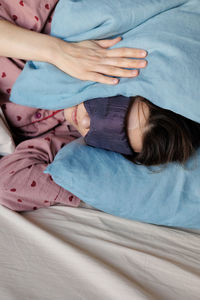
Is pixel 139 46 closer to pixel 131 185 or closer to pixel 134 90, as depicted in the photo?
pixel 134 90

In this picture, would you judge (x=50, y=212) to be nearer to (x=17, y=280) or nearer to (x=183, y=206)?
(x=17, y=280)

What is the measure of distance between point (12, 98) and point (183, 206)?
58 cm

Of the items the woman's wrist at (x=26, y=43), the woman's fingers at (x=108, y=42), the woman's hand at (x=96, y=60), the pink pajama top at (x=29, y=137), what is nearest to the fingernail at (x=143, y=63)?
the woman's hand at (x=96, y=60)

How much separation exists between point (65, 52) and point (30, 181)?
0.37 meters

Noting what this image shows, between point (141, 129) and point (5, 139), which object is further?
point (5, 139)

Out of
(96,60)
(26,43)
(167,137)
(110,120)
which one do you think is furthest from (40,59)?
(167,137)

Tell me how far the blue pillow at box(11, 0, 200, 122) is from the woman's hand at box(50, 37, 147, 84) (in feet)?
0.06

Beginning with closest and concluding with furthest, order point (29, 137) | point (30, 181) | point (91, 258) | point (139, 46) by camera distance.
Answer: point (91, 258)
point (139, 46)
point (30, 181)
point (29, 137)

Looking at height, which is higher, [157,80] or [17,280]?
[157,80]

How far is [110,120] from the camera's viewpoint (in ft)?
2.49

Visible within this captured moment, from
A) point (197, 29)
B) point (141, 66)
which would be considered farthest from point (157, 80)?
point (197, 29)

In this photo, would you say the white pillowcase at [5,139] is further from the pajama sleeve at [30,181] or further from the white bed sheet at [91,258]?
the white bed sheet at [91,258]

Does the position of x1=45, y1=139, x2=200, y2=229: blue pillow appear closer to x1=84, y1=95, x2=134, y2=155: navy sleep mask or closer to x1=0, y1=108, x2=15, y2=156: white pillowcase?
x1=84, y1=95, x2=134, y2=155: navy sleep mask

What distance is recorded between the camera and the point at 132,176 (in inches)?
32.9
